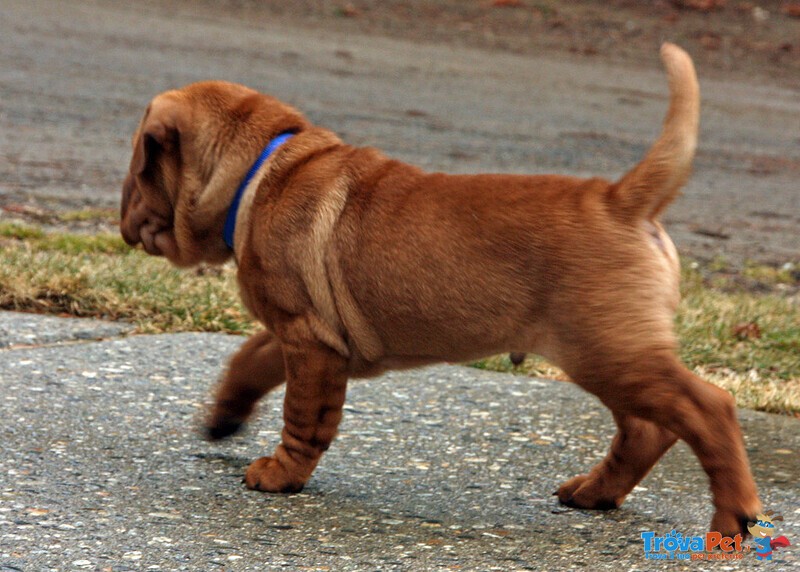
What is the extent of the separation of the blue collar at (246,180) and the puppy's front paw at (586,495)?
4.66 ft

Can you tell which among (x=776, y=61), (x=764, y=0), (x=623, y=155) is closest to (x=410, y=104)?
(x=623, y=155)

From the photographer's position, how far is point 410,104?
490 inches

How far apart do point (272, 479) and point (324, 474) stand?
30cm

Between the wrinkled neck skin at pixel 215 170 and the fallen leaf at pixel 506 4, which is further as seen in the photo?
the fallen leaf at pixel 506 4

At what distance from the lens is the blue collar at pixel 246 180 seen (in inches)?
156

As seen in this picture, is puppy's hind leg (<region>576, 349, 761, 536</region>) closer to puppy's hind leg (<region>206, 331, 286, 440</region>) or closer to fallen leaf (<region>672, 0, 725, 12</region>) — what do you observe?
puppy's hind leg (<region>206, 331, 286, 440</region>)

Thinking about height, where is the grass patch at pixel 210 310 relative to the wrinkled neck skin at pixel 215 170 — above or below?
below

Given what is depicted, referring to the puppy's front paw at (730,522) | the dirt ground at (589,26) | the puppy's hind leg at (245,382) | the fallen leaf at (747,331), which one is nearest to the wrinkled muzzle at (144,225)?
the puppy's hind leg at (245,382)

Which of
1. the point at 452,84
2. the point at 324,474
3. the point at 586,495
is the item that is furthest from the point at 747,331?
the point at 452,84

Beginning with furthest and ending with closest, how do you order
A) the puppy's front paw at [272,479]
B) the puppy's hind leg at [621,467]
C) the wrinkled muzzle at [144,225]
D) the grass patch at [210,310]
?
1. the grass patch at [210,310]
2. the wrinkled muzzle at [144,225]
3. the puppy's front paw at [272,479]
4. the puppy's hind leg at [621,467]

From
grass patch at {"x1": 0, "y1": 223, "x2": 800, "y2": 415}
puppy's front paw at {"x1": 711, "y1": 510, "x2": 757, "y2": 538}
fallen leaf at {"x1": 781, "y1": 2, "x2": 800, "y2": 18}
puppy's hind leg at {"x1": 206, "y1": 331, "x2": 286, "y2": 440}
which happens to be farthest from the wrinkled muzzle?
fallen leaf at {"x1": 781, "y1": 2, "x2": 800, "y2": 18}

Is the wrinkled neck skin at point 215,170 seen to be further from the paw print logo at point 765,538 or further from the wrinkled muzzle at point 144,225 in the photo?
the paw print logo at point 765,538

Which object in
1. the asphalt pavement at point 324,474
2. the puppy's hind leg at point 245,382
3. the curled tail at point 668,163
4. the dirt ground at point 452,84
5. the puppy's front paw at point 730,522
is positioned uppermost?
the curled tail at point 668,163

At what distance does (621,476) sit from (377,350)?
2.89ft
